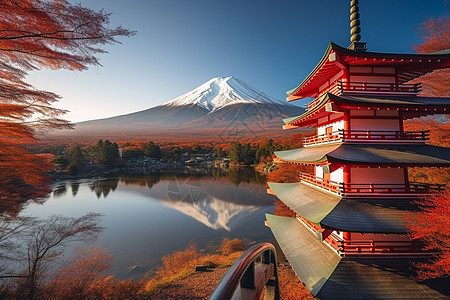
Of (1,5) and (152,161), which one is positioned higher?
(1,5)

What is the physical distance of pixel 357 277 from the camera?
5902mm

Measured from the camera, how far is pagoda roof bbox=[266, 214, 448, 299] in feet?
17.9

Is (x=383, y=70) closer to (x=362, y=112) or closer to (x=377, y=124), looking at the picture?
(x=362, y=112)

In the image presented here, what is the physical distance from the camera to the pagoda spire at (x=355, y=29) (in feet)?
25.9

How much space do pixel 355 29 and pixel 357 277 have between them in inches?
341

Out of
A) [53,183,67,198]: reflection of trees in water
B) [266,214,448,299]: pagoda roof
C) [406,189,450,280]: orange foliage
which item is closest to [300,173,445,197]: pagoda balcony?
[406,189,450,280]: orange foliage

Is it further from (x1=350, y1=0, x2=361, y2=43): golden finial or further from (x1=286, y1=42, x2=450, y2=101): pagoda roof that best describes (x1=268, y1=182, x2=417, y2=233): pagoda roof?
(x1=350, y1=0, x2=361, y2=43): golden finial

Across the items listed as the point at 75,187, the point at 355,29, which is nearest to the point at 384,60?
the point at 355,29

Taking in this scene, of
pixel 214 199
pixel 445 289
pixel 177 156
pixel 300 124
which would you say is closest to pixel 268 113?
pixel 177 156

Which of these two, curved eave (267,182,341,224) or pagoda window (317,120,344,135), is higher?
pagoda window (317,120,344,135)

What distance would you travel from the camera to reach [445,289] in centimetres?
557

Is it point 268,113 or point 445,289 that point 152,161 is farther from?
point 445,289

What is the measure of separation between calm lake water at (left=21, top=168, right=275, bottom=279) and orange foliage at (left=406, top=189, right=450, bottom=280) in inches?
433

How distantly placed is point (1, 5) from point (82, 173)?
49397mm
